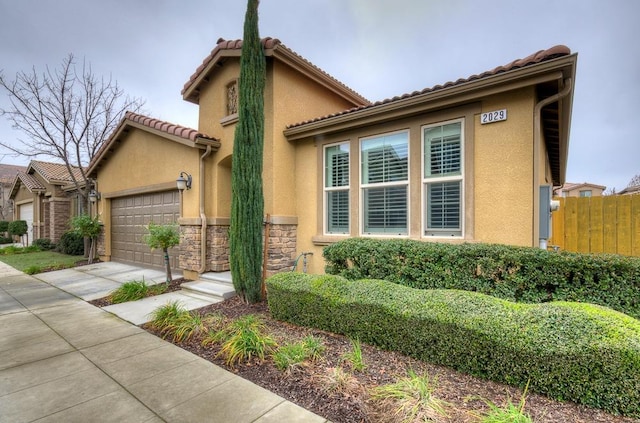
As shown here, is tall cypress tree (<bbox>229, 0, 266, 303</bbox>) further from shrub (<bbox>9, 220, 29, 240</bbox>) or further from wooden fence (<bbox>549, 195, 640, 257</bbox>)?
shrub (<bbox>9, 220, 29, 240</bbox>)

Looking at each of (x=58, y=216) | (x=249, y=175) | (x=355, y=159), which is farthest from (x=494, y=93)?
(x=58, y=216)

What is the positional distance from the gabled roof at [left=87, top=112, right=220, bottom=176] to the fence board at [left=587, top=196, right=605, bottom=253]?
946 cm

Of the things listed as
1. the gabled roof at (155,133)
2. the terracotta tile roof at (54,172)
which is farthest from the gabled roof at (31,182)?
the gabled roof at (155,133)

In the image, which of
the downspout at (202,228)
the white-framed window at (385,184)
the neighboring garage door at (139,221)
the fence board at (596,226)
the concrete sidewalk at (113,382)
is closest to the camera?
the concrete sidewalk at (113,382)

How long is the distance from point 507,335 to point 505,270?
4.37 feet

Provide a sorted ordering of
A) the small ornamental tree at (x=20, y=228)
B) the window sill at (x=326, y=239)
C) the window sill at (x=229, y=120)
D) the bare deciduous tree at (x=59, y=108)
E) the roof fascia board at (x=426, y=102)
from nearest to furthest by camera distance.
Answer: the roof fascia board at (x=426, y=102) < the window sill at (x=326, y=239) < the window sill at (x=229, y=120) < the bare deciduous tree at (x=59, y=108) < the small ornamental tree at (x=20, y=228)

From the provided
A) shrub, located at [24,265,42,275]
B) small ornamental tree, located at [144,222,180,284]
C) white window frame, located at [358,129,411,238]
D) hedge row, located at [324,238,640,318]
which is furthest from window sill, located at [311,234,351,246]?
shrub, located at [24,265,42,275]

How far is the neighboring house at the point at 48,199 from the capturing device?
15.5 meters

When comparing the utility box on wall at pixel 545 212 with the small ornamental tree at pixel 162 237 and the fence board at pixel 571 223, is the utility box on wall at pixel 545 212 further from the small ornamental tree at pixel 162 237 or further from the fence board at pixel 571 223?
the small ornamental tree at pixel 162 237

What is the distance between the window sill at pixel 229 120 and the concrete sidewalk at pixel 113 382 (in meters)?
5.07

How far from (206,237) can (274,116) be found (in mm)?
3599

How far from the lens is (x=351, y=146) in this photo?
633 cm

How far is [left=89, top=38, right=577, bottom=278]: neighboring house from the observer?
4.51m

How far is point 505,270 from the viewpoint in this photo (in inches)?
154
